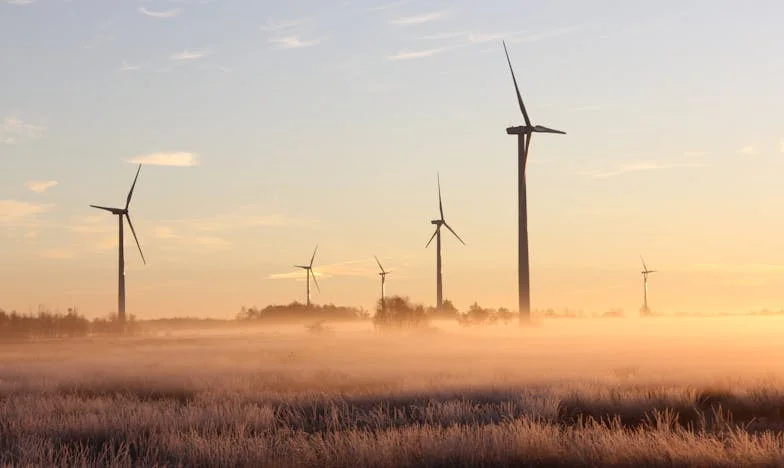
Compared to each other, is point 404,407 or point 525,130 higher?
point 525,130

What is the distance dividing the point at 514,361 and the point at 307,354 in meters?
13.0

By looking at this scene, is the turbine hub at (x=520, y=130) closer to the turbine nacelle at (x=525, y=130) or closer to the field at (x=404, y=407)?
the turbine nacelle at (x=525, y=130)

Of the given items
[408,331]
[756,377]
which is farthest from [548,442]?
[408,331]

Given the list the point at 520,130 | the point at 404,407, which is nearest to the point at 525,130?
the point at 520,130

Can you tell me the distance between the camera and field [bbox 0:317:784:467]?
695 inches

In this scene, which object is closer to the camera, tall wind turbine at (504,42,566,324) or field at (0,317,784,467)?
field at (0,317,784,467)

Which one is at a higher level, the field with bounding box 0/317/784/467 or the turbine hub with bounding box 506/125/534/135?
the turbine hub with bounding box 506/125/534/135

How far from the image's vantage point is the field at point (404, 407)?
17656 millimetres

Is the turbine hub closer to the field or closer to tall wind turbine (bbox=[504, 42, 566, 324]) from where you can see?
tall wind turbine (bbox=[504, 42, 566, 324])

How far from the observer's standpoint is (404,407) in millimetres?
24969

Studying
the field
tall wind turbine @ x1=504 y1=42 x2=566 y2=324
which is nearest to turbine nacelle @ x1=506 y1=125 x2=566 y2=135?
tall wind turbine @ x1=504 y1=42 x2=566 y2=324

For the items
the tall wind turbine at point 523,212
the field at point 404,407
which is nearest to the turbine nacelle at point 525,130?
the tall wind turbine at point 523,212

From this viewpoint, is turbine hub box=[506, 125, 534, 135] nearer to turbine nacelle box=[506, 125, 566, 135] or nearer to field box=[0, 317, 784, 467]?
turbine nacelle box=[506, 125, 566, 135]

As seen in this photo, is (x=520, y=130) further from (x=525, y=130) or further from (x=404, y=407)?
(x=404, y=407)
